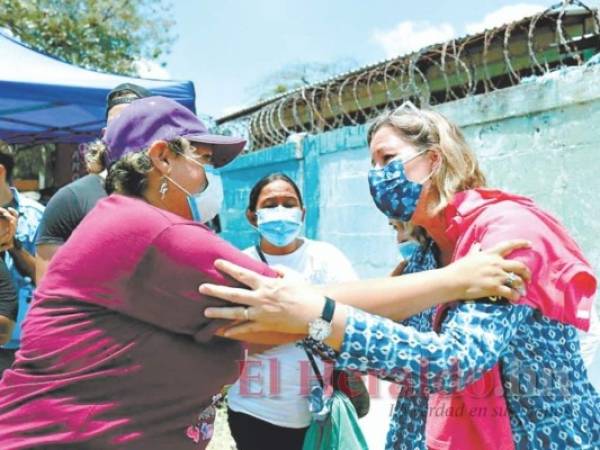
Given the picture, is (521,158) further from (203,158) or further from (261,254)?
(203,158)

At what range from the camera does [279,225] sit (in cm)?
322

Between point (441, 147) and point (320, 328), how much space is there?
661 millimetres

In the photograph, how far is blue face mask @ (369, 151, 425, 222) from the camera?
5.66ft

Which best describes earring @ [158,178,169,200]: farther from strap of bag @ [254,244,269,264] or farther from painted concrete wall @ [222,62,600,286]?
painted concrete wall @ [222,62,600,286]

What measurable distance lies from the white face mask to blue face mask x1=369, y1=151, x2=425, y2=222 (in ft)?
1.38

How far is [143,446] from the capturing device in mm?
1344

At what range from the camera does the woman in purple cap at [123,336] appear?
1.30m

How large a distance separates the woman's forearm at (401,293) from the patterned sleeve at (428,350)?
0.25 ft

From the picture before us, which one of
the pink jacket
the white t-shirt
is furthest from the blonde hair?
the white t-shirt

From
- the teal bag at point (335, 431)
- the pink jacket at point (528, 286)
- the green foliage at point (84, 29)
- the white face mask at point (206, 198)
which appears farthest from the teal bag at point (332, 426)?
the green foliage at point (84, 29)

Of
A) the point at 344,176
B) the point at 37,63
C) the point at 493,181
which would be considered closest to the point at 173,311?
the point at 493,181

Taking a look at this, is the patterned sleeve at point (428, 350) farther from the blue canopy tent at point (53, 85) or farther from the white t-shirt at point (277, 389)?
the blue canopy tent at point (53, 85)

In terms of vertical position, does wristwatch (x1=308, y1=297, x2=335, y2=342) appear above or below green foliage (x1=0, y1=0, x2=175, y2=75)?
below

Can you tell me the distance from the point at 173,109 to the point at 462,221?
713 mm
